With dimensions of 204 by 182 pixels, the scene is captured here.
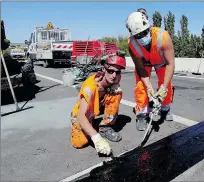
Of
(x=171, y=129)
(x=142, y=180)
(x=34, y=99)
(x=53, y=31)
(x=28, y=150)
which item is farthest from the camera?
(x=53, y=31)

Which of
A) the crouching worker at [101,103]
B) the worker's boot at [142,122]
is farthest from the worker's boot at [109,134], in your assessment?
the worker's boot at [142,122]

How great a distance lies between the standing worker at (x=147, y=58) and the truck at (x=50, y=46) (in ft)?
34.6

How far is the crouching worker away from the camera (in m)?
2.99

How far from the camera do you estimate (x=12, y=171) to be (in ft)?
9.68

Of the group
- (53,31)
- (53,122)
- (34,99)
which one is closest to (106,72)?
(53,122)

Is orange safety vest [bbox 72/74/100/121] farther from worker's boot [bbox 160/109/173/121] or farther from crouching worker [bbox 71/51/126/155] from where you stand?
worker's boot [bbox 160/109/173/121]

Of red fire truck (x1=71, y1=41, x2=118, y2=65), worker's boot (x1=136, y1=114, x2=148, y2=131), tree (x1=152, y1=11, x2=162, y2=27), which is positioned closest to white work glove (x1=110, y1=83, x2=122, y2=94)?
worker's boot (x1=136, y1=114, x2=148, y2=131)

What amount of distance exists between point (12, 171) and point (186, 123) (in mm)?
2698

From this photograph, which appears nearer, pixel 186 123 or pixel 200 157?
pixel 200 157

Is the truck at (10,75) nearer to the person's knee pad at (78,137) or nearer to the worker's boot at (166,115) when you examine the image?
the person's knee pad at (78,137)

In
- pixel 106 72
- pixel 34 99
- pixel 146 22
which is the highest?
pixel 146 22

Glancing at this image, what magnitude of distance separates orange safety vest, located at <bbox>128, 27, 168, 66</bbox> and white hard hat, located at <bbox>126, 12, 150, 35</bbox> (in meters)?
0.24

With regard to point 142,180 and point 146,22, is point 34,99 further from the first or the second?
point 142,180

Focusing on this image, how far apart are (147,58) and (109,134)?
1.21 meters
